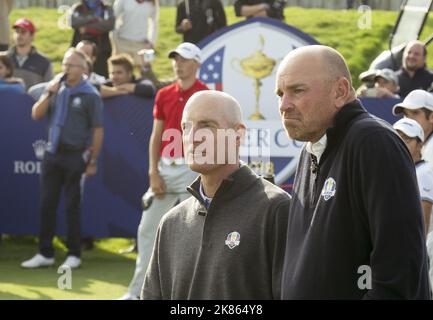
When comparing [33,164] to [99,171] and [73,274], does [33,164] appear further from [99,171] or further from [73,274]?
[73,274]

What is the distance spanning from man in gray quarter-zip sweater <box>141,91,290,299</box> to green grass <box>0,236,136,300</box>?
5510 millimetres

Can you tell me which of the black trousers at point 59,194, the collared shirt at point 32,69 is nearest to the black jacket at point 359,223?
the black trousers at point 59,194

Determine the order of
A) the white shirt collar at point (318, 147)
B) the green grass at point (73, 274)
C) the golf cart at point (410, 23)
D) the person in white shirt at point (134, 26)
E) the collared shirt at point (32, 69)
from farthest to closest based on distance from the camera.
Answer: the golf cart at point (410, 23), the person in white shirt at point (134, 26), the collared shirt at point (32, 69), the green grass at point (73, 274), the white shirt collar at point (318, 147)

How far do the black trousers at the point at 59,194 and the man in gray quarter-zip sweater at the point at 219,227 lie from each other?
6.87 meters

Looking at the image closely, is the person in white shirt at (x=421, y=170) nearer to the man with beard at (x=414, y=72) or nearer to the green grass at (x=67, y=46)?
the green grass at (x=67, y=46)

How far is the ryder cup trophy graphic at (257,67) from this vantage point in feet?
39.0

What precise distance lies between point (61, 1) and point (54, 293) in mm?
9440

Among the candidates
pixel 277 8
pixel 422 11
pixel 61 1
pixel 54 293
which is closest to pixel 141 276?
pixel 54 293

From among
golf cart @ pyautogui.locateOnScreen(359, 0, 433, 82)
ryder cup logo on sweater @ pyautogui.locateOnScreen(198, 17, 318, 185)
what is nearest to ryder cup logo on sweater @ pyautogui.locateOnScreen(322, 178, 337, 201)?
ryder cup logo on sweater @ pyautogui.locateOnScreen(198, 17, 318, 185)

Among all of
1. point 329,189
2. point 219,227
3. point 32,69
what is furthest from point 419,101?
point 32,69

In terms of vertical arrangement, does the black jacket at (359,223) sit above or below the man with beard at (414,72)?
above

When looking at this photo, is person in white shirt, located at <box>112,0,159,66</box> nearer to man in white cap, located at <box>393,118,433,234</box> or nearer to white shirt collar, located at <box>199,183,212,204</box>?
Answer: man in white cap, located at <box>393,118,433,234</box>

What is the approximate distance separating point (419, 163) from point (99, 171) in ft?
18.9

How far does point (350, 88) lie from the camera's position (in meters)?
4.20
